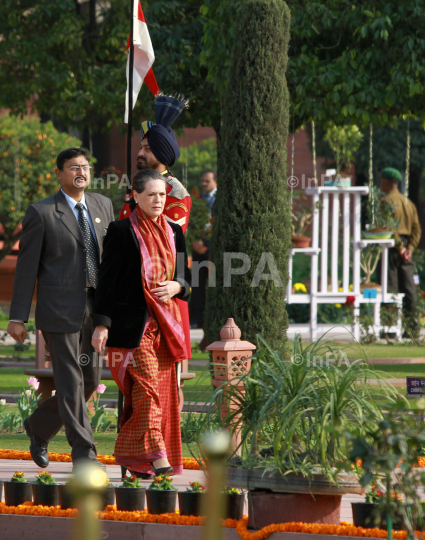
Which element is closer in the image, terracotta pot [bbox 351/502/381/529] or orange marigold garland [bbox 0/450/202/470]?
terracotta pot [bbox 351/502/381/529]

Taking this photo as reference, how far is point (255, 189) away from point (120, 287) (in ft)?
11.9

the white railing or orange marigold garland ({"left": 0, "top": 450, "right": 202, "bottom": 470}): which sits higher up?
the white railing

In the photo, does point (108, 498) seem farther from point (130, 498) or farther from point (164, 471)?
point (164, 471)

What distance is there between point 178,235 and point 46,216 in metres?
0.80

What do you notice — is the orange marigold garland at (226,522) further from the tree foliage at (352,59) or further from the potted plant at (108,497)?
the tree foliage at (352,59)

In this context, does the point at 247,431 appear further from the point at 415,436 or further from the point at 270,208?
the point at 270,208

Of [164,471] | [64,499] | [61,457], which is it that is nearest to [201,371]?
[61,457]

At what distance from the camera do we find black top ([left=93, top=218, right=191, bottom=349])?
198 inches

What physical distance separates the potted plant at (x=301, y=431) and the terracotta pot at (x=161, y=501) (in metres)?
0.31

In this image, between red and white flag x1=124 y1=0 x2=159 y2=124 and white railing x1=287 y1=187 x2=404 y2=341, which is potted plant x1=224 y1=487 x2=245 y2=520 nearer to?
red and white flag x1=124 y1=0 x2=159 y2=124

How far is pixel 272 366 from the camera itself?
3982 mm

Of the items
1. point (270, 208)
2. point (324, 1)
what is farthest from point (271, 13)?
point (324, 1)

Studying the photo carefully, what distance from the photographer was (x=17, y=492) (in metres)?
4.13

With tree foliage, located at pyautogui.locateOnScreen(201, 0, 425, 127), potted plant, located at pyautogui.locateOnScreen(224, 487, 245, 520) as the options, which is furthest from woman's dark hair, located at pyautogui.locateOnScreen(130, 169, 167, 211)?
tree foliage, located at pyautogui.locateOnScreen(201, 0, 425, 127)
